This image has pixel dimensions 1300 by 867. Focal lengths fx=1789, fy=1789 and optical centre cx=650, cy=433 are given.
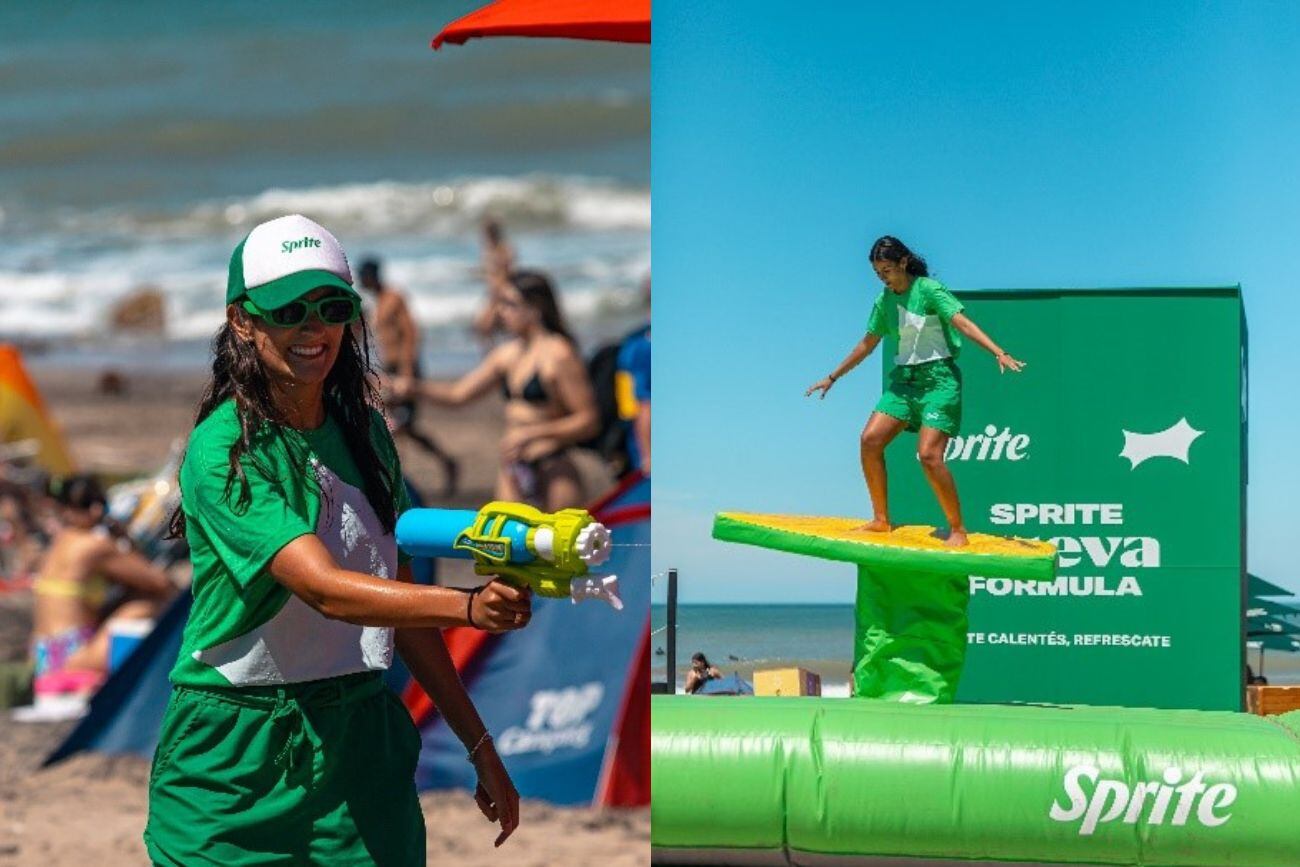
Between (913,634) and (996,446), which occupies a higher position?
(996,446)

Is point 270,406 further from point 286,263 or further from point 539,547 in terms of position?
point 539,547

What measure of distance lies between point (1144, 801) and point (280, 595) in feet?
9.93

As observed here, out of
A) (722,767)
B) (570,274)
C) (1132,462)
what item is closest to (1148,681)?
(1132,462)

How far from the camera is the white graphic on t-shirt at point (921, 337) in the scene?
479cm

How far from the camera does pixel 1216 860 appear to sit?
4367mm

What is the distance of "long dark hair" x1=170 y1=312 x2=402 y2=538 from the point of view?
190cm

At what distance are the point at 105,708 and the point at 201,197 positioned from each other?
1974 mm

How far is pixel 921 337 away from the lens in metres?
4.80

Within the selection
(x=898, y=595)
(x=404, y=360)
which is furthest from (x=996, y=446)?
(x=404, y=360)

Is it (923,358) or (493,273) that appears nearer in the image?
(923,358)

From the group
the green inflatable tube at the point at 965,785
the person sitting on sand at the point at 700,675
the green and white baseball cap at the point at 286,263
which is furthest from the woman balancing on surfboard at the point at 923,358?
the green and white baseball cap at the point at 286,263

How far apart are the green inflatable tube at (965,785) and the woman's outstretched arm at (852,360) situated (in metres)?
0.91

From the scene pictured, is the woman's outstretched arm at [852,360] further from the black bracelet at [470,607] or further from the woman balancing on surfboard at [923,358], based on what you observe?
the black bracelet at [470,607]

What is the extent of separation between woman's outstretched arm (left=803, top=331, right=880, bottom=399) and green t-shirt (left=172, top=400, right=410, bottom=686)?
125 inches
